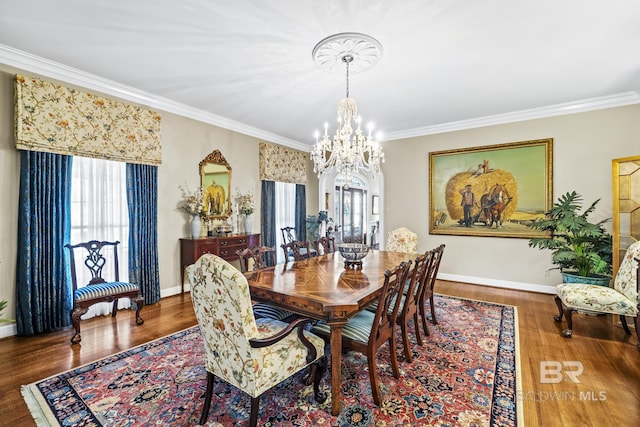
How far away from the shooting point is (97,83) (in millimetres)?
3434

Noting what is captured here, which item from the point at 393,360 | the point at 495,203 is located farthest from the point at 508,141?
the point at 393,360

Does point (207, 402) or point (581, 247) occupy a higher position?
point (581, 247)

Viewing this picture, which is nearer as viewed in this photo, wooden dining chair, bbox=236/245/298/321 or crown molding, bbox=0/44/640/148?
wooden dining chair, bbox=236/245/298/321

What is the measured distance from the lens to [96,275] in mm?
3326

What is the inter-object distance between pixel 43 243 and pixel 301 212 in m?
4.35

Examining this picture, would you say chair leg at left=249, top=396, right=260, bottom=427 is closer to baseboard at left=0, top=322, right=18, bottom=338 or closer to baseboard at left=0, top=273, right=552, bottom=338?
baseboard at left=0, top=322, right=18, bottom=338

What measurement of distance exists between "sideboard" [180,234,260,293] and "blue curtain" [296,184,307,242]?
1.82 meters

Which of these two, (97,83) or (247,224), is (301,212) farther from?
(97,83)

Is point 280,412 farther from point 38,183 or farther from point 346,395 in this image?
point 38,183

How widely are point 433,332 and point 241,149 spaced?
4267mm

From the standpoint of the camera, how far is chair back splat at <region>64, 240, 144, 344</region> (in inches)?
112

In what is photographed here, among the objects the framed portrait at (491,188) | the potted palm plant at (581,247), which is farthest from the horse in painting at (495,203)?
the potted palm plant at (581,247)

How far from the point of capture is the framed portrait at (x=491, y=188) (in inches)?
178

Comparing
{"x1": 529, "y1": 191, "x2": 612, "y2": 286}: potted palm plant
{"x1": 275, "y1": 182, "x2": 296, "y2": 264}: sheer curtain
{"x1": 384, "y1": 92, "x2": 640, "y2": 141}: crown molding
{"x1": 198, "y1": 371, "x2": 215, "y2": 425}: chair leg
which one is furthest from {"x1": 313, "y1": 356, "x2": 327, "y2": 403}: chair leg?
{"x1": 384, "y1": 92, "x2": 640, "y2": 141}: crown molding
